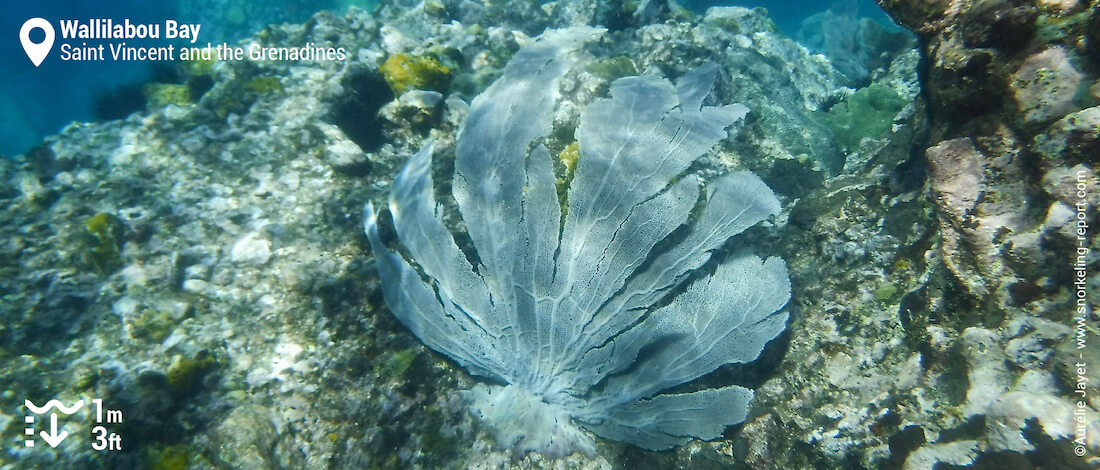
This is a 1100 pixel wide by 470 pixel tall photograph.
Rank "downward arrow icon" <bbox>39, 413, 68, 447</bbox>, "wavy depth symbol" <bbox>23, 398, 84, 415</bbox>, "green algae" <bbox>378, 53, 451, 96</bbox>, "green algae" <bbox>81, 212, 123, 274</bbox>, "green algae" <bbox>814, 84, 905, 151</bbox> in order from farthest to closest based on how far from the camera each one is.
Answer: "green algae" <bbox>814, 84, 905, 151</bbox>, "green algae" <bbox>378, 53, 451, 96</bbox>, "green algae" <bbox>81, 212, 123, 274</bbox>, "wavy depth symbol" <bbox>23, 398, 84, 415</bbox>, "downward arrow icon" <bbox>39, 413, 68, 447</bbox>

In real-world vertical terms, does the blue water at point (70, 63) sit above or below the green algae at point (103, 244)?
below

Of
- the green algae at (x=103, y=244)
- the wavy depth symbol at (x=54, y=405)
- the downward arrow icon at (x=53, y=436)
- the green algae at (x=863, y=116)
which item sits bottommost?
the downward arrow icon at (x=53, y=436)

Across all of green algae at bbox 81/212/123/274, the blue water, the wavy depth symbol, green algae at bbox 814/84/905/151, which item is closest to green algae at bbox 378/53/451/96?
green algae at bbox 81/212/123/274

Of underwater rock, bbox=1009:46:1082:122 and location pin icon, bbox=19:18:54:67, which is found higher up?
underwater rock, bbox=1009:46:1082:122

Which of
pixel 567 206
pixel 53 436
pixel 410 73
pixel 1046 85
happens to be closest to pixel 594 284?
pixel 567 206

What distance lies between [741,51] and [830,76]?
9.07ft

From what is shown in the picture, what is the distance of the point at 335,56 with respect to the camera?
5227 millimetres

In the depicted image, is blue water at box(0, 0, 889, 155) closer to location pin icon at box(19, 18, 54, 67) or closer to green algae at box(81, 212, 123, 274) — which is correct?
location pin icon at box(19, 18, 54, 67)

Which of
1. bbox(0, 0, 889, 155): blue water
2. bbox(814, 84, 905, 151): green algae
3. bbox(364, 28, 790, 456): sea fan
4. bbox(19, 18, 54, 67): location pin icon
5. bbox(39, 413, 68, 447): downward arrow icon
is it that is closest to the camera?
bbox(39, 413, 68, 447): downward arrow icon

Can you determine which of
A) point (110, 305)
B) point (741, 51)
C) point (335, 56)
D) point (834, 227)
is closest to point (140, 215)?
point (110, 305)

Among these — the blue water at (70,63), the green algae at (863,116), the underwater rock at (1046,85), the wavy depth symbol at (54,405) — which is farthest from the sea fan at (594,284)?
the blue water at (70,63)

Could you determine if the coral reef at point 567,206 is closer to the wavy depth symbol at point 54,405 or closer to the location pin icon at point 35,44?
the wavy depth symbol at point 54,405

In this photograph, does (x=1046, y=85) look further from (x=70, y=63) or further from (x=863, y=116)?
(x=70, y=63)

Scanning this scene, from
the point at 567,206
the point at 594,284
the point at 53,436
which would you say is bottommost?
the point at 53,436
